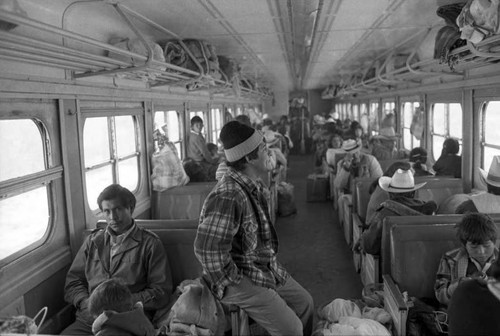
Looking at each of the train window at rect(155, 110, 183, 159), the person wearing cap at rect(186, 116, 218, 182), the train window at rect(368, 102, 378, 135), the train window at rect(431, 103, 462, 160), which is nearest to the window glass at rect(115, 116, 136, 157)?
the train window at rect(155, 110, 183, 159)

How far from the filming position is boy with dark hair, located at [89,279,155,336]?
1.88 metres

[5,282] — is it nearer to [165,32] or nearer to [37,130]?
[37,130]

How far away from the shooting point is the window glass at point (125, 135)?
4.71 m

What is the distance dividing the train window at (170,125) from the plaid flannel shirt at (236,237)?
336cm

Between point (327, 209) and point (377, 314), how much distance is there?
18.9 ft

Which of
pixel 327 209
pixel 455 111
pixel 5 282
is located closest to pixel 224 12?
pixel 5 282

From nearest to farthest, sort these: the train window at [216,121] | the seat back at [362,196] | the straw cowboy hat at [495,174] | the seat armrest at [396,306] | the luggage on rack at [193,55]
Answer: the seat armrest at [396,306] < the straw cowboy hat at [495,174] < the luggage on rack at [193,55] < the seat back at [362,196] < the train window at [216,121]

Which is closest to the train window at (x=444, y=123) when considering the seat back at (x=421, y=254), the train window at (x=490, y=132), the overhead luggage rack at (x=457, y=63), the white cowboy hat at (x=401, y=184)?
the overhead luggage rack at (x=457, y=63)

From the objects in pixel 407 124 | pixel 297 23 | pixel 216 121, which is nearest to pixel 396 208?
pixel 297 23

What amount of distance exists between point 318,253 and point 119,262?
367 cm

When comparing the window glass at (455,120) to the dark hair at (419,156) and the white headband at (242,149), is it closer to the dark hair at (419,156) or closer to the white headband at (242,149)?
the dark hair at (419,156)

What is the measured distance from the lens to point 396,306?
289 centimetres

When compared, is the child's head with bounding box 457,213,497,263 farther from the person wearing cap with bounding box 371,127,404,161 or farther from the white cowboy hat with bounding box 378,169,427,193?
the person wearing cap with bounding box 371,127,404,161

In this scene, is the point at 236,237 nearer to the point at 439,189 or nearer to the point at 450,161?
the point at 439,189
